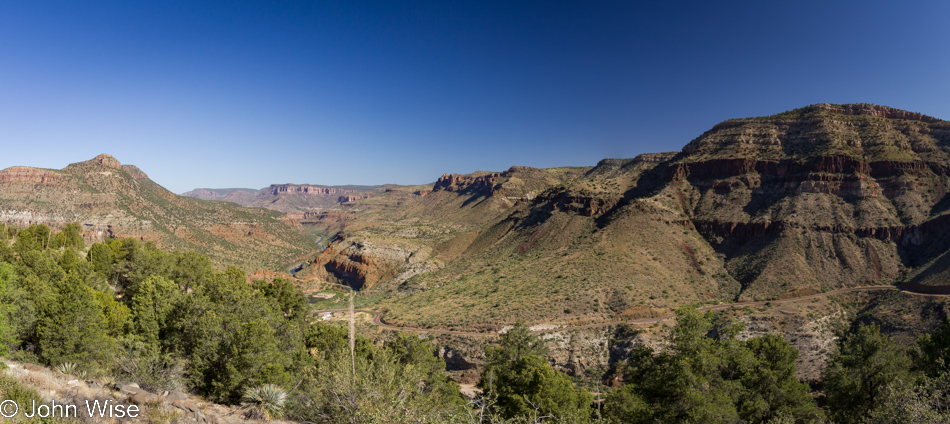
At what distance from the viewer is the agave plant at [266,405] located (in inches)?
752

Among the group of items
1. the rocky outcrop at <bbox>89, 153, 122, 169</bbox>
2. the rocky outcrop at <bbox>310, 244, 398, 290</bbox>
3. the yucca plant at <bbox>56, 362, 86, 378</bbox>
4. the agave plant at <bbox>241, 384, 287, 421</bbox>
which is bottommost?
the rocky outcrop at <bbox>310, 244, 398, 290</bbox>

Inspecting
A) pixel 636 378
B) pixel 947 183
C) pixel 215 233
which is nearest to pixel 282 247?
pixel 215 233

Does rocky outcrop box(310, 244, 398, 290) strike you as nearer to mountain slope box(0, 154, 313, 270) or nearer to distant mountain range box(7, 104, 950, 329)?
distant mountain range box(7, 104, 950, 329)

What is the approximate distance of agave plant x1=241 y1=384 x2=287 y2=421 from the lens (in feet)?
62.7

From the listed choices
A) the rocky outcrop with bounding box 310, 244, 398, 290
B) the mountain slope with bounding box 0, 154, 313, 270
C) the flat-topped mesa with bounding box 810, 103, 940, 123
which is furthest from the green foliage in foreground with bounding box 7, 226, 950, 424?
the mountain slope with bounding box 0, 154, 313, 270

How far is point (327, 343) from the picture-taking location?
34375 mm

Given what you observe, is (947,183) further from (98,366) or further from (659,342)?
(98,366)

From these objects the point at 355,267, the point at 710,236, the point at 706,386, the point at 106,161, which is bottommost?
the point at 355,267

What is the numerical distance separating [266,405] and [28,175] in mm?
199023

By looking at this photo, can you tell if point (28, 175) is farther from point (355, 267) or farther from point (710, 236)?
point (710, 236)

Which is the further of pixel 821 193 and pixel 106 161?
pixel 106 161

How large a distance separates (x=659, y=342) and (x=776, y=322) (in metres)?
18.3

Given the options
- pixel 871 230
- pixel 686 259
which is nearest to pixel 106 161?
pixel 686 259

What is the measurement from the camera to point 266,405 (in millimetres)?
19406
